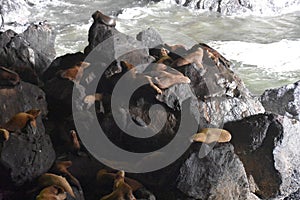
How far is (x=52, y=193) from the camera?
2805 millimetres

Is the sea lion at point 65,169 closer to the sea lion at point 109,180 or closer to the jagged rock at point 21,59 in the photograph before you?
the sea lion at point 109,180

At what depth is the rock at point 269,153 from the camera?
3.71 m

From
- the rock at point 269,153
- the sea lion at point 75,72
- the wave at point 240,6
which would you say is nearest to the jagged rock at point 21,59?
the sea lion at point 75,72

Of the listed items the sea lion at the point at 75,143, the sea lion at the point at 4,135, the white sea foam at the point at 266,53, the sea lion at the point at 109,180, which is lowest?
Result: the white sea foam at the point at 266,53

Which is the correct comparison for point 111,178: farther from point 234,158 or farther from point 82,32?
point 82,32

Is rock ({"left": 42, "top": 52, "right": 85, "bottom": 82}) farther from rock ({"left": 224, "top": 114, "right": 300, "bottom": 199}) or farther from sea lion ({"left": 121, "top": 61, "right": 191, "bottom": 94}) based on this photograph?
rock ({"left": 224, "top": 114, "right": 300, "bottom": 199})

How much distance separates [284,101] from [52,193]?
3.38m

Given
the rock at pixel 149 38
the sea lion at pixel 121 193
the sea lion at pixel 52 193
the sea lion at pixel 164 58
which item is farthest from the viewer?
the rock at pixel 149 38

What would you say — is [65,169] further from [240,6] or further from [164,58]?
[240,6]

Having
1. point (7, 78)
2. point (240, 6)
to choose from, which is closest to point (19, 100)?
point (7, 78)

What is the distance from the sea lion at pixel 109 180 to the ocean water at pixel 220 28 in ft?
17.6

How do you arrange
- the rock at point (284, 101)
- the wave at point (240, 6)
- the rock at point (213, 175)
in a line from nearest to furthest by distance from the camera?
the rock at point (213, 175) < the rock at point (284, 101) < the wave at point (240, 6)

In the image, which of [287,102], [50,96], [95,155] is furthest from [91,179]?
[287,102]

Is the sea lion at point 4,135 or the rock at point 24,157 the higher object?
the sea lion at point 4,135
